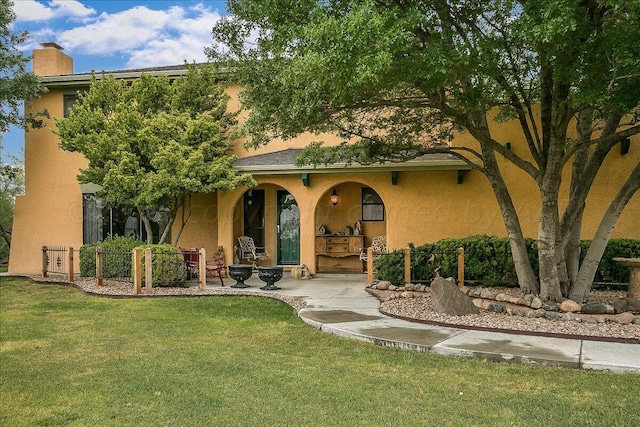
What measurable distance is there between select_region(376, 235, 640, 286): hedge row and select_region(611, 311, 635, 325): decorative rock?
10.3 ft

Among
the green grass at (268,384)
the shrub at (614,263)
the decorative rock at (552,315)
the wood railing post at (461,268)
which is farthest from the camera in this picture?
the wood railing post at (461,268)

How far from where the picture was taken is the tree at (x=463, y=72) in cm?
559

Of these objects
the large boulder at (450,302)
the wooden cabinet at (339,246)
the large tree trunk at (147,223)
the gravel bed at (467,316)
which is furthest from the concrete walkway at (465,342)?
the large tree trunk at (147,223)

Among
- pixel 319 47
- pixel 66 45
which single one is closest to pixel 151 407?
Result: pixel 319 47

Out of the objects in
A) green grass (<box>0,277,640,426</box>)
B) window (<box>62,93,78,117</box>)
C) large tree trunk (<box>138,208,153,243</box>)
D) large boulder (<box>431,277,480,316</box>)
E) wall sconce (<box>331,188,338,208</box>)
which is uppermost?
window (<box>62,93,78,117</box>)

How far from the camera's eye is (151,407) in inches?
163

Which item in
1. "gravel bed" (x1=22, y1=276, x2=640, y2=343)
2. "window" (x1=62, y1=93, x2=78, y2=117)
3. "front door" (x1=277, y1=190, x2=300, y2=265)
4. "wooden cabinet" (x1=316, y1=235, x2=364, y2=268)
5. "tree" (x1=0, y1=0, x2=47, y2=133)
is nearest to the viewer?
"gravel bed" (x1=22, y1=276, x2=640, y2=343)

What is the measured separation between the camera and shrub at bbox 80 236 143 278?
40.8ft

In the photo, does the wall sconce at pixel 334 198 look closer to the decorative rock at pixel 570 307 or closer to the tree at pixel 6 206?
the decorative rock at pixel 570 307

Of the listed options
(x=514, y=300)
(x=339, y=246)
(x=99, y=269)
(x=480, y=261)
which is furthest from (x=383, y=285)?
(x=99, y=269)

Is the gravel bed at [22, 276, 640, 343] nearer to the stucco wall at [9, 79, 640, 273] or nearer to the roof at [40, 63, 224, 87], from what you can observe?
the stucco wall at [9, 79, 640, 273]

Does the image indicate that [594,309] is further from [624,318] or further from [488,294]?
[488,294]

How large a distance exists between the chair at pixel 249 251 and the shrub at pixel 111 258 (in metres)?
3.09

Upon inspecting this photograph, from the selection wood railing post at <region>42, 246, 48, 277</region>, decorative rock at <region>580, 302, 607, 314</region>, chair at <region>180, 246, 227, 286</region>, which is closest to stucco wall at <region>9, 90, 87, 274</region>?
wood railing post at <region>42, 246, 48, 277</region>
